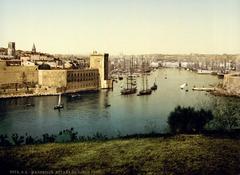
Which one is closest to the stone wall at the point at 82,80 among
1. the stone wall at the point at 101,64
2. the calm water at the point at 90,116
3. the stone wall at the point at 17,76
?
the stone wall at the point at 101,64

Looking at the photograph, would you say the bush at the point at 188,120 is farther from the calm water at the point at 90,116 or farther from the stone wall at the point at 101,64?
the stone wall at the point at 101,64

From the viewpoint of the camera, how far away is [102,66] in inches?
529

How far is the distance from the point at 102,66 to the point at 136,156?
454 inches

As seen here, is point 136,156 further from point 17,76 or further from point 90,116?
point 17,76

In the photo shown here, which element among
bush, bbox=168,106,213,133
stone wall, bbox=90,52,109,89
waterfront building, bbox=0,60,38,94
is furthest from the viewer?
stone wall, bbox=90,52,109,89

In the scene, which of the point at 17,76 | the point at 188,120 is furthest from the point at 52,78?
the point at 188,120

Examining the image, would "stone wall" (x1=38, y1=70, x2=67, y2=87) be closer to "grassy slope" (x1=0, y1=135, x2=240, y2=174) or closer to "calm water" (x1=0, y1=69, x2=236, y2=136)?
"calm water" (x1=0, y1=69, x2=236, y2=136)

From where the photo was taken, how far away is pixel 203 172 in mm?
1702

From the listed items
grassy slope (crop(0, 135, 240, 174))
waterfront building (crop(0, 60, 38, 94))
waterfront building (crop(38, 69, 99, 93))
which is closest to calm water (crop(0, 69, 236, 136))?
waterfront building (crop(0, 60, 38, 94))

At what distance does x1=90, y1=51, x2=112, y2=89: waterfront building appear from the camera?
510 inches

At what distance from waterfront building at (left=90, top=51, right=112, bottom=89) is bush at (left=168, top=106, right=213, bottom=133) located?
31.3ft

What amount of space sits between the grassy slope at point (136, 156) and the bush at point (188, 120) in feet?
2.57

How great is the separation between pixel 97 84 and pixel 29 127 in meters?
7.03

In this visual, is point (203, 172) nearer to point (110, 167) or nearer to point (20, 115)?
point (110, 167)
